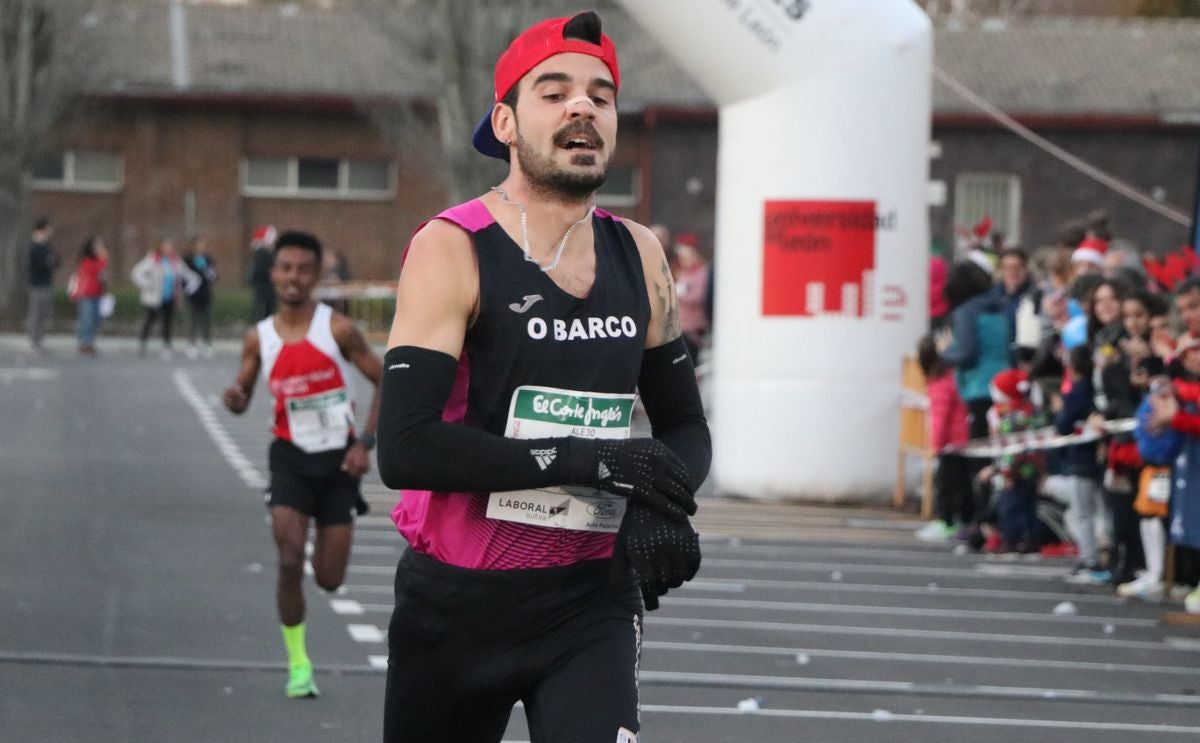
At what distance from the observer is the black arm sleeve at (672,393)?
4652mm

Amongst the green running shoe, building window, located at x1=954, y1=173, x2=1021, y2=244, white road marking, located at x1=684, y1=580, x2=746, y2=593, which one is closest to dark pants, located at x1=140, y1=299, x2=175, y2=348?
building window, located at x1=954, y1=173, x2=1021, y2=244

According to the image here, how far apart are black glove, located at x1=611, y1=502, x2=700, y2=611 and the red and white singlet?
4.71 m

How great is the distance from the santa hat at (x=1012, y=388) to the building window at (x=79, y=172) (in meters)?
35.9

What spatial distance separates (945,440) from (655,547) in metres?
10.9

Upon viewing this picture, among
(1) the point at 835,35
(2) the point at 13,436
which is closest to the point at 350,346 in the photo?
(1) the point at 835,35

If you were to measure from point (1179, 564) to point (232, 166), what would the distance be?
123ft

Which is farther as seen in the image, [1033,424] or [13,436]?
[13,436]

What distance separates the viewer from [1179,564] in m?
11.8

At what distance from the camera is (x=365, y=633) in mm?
10477

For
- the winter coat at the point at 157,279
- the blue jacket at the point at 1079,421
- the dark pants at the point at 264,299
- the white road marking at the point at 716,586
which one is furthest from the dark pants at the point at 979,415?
the dark pants at the point at 264,299

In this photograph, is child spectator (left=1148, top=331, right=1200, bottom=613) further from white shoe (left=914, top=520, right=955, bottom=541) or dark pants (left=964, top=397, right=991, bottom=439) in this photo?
white shoe (left=914, top=520, right=955, bottom=541)

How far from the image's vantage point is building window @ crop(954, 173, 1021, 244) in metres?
48.4

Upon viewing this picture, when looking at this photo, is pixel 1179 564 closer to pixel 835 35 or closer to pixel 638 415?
pixel 835 35

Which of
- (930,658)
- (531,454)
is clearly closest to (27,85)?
(930,658)
